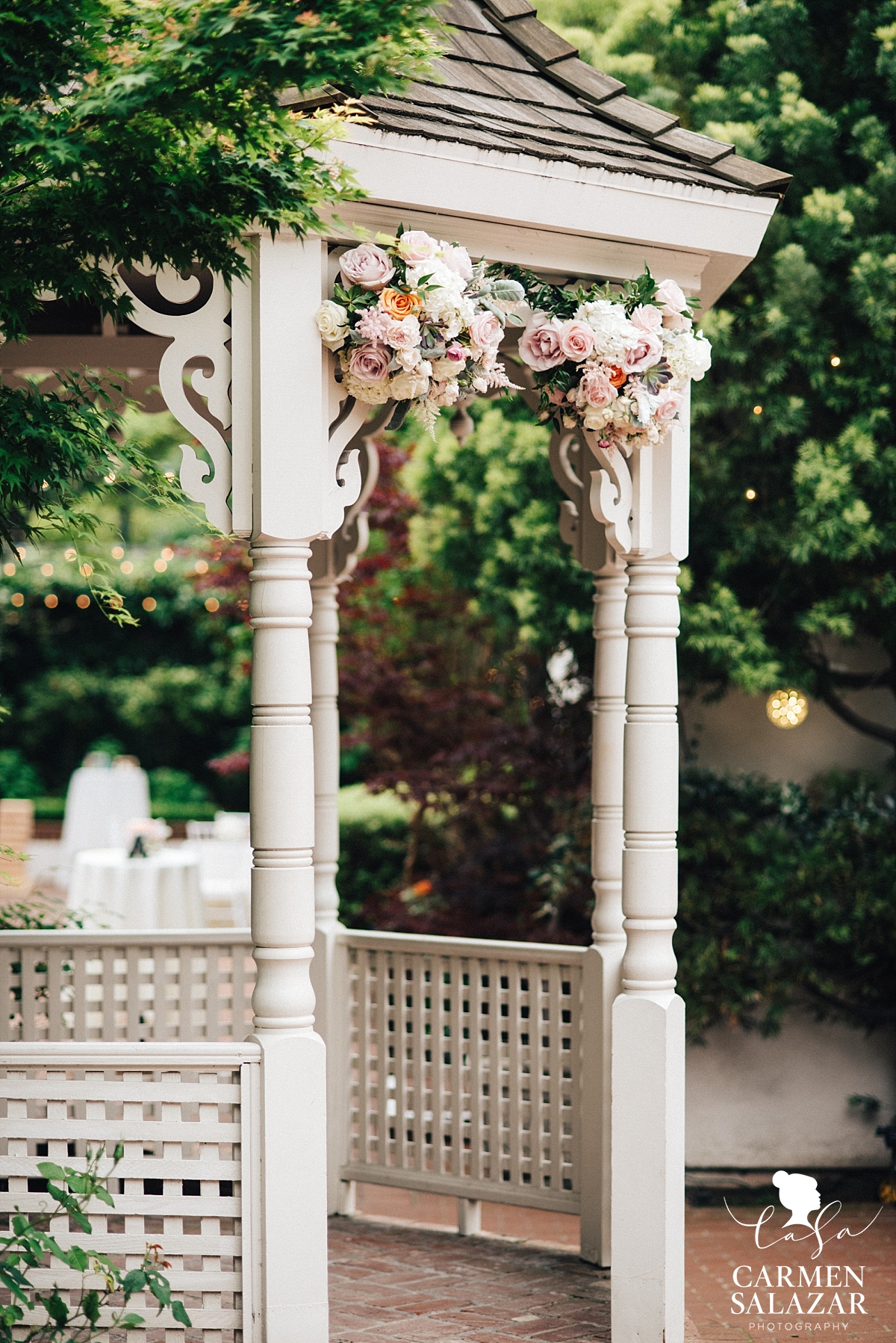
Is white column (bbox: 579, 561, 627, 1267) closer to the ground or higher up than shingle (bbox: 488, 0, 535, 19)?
closer to the ground

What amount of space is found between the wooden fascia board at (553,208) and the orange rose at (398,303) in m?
0.29

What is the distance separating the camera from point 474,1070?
4789 mm

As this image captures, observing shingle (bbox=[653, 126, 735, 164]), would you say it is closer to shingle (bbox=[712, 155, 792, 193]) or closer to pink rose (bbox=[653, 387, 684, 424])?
shingle (bbox=[712, 155, 792, 193])

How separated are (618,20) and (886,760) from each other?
12.8ft

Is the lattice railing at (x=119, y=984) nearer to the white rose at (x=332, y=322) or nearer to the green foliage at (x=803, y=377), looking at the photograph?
the green foliage at (x=803, y=377)

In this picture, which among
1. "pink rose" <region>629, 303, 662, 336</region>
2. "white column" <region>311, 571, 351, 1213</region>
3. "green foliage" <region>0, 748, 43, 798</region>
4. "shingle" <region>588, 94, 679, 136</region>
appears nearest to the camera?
"pink rose" <region>629, 303, 662, 336</region>

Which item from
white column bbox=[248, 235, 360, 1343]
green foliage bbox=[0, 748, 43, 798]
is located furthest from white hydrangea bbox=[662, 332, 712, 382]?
green foliage bbox=[0, 748, 43, 798]

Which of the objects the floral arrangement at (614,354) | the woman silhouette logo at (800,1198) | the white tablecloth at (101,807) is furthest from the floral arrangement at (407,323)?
the white tablecloth at (101,807)

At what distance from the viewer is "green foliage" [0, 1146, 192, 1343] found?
3004mm

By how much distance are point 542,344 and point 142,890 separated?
217 inches

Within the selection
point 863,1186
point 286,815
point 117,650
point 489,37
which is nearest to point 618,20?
point 489,37

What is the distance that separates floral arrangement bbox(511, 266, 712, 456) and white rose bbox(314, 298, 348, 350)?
1.82 feet

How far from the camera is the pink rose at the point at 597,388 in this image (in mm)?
3445

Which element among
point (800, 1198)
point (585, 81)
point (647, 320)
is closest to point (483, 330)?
point (647, 320)
